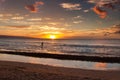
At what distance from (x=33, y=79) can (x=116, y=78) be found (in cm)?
582

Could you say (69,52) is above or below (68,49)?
above

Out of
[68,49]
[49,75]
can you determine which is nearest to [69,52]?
[68,49]

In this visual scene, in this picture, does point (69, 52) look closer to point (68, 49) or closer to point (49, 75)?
point (68, 49)

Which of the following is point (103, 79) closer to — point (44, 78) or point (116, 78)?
point (116, 78)

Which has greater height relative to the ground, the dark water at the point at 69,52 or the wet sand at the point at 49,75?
the wet sand at the point at 49,75

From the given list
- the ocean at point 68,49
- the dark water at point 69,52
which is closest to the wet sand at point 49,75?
the dark water at point 69,52

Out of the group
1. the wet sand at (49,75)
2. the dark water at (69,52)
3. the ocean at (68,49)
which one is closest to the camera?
the wet sand at (49,75)

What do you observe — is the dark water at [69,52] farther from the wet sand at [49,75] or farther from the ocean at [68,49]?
the wet sand at [49,75]

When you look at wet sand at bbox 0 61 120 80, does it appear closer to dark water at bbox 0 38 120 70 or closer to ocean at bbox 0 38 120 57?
dark water at bbox 0 38 120 70

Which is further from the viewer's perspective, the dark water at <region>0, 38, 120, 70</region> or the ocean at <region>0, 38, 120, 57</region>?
the ocean at <region>0, 38, 120, 57</region>

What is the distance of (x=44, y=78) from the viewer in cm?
1334

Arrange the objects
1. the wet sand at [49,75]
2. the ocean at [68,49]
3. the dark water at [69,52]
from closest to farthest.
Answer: the wet sand at [49,75] → the dark water at [69,52] → the ocean at [68,49]

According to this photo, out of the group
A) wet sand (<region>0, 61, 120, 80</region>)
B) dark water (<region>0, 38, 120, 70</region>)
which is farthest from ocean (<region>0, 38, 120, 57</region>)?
wet sand (<region>0, 61, 120, 80</region>)

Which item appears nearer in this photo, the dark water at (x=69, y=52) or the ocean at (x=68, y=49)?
the dark water at (x=69, y=52)
